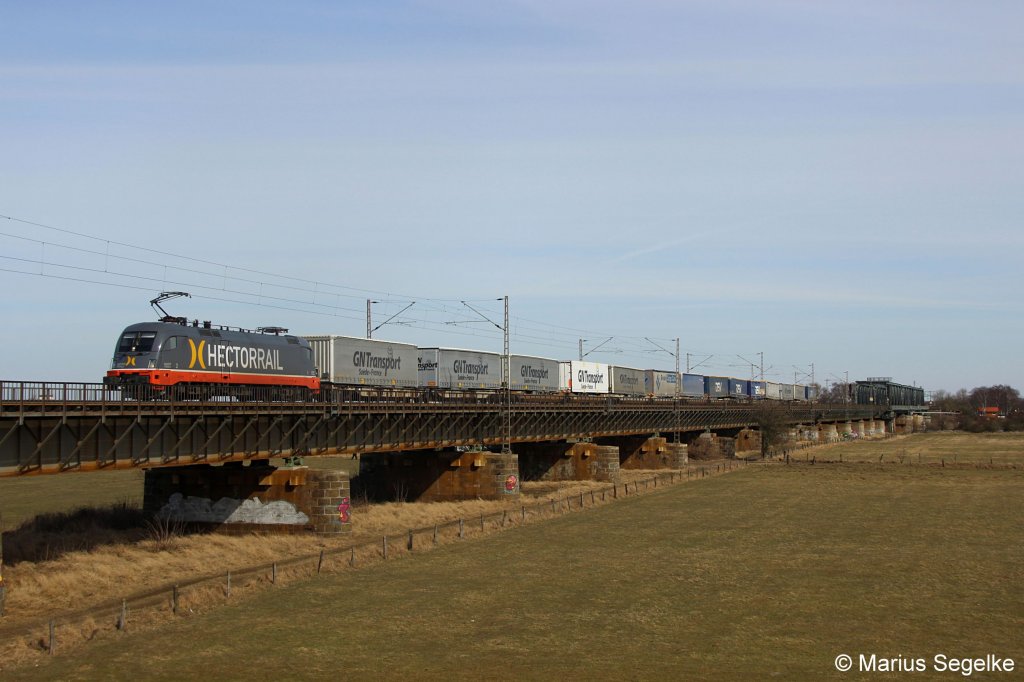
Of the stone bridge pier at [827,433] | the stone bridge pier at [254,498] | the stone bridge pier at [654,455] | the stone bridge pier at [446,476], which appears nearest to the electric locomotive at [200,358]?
the stone bridge pier at [254,498]

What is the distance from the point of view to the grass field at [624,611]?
25.4 m

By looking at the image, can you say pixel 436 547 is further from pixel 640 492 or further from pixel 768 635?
pixel 640 492

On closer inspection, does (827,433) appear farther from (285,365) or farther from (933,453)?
(285,365)

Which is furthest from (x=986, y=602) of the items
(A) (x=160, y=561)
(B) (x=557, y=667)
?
(A) (x=160, y=561)

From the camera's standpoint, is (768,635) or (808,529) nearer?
(768,635)

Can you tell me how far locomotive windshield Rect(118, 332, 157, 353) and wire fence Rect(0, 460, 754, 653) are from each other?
1307 cm

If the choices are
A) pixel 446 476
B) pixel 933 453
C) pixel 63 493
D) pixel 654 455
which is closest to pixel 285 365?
pixel 446 476

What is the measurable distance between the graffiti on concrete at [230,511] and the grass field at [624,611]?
993 centimetres

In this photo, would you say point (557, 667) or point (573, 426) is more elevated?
point (573, 426)

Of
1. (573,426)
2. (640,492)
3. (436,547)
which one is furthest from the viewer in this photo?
(573,426)

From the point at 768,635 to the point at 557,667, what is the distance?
6728 mm

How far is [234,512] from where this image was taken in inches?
2031

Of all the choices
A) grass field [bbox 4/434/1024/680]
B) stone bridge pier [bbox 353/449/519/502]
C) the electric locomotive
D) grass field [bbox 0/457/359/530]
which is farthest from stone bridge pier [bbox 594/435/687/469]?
the electric locomotive

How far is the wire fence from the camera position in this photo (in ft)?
102
